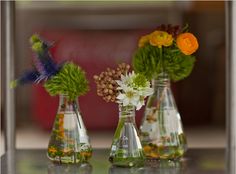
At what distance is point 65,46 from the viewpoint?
3.61 m

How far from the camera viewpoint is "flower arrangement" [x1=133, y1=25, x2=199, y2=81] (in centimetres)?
125

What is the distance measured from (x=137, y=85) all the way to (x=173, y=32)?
18 cm

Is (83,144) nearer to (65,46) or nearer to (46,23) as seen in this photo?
(65,46)

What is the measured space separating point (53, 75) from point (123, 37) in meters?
2.58

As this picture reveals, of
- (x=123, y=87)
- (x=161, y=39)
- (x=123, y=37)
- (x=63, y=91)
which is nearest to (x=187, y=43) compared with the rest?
(x=161, y=39)

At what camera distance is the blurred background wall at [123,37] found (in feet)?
12.1

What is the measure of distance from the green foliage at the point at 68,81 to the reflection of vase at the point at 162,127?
0.18 m

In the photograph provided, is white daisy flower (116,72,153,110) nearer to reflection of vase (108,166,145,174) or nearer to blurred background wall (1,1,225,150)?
reflection of vase (108,166,145,174)

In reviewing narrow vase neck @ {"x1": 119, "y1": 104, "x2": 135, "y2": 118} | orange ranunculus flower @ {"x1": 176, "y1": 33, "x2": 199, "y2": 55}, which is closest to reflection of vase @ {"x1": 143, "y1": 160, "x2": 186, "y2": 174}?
narrow vase neck @ {"x1": 119, "y1": 104, "x2": 135, "y2": 118}

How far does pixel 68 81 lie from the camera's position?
1.23m

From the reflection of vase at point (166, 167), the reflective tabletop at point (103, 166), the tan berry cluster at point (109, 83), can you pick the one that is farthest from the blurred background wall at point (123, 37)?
the tan berry cluster at point (109, 83)

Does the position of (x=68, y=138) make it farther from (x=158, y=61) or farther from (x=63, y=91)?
(x=158, y=61)

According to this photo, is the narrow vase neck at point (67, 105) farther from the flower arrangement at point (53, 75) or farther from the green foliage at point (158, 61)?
the green foliage at point (158, 61)

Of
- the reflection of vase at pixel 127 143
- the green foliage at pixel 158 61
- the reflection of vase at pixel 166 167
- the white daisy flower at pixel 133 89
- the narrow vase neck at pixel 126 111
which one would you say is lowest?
the reflection of vase at pixel 166 167
